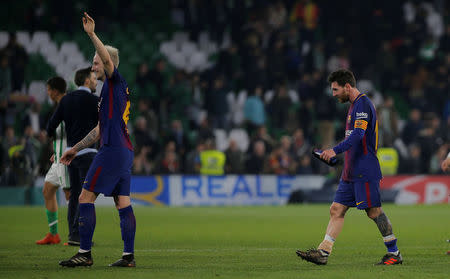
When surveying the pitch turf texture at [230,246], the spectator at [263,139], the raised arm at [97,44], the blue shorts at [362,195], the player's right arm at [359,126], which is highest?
the spectator at [263,139]

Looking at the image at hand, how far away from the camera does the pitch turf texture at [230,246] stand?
837 cm

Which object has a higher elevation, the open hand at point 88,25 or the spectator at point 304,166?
the open hand at point 88,25

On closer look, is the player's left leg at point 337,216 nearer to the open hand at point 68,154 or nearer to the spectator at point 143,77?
the open hand at point 68,154

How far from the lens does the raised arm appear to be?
816 cm

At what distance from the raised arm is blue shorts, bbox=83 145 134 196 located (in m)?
0.84

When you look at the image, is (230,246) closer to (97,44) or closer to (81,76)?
(81,76)

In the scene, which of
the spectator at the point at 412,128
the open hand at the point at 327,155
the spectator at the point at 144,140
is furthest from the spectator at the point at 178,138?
the open hand at the point at 327,155

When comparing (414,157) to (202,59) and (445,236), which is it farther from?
(445,236)

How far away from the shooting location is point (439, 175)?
25.0 meters

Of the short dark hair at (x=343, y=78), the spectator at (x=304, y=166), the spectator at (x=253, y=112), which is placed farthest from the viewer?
the spectator at (x=253, y=112)

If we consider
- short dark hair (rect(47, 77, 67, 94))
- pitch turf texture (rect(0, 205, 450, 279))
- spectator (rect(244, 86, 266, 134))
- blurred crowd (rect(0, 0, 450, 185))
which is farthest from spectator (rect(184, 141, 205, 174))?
short dark hair (rect(47, 77, 67, 94))

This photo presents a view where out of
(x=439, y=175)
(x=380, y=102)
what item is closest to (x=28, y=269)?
(x=439, y=175)

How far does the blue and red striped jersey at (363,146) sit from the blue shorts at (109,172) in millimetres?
2319

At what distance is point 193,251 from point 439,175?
15720 mm
